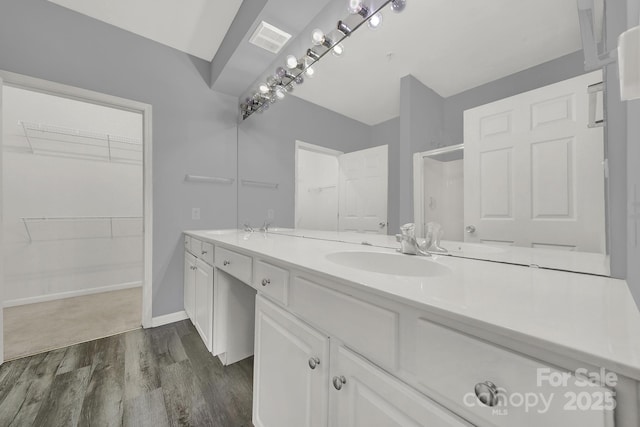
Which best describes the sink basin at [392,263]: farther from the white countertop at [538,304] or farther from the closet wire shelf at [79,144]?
the closet wire shelf at [79,144]

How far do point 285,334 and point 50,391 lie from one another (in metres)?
1.50

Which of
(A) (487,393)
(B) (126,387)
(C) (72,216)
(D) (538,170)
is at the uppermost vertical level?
(D) (538,170)

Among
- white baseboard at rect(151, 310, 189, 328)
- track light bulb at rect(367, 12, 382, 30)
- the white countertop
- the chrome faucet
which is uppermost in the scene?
track light bulb at rect(367, 12, 382, 30)

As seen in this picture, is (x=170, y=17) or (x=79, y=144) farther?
(x=79, y=144)

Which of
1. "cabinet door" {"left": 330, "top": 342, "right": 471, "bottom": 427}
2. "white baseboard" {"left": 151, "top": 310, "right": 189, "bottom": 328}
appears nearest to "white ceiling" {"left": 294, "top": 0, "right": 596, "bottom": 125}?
"cabinet door" {"left": 330, "top": 342, "right": 471, "bottom": 427}

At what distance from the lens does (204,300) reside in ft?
5.30

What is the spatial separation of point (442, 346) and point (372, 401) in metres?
0.26

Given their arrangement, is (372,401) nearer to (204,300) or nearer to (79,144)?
(204,300)

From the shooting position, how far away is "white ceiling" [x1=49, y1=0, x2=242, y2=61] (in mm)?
1748

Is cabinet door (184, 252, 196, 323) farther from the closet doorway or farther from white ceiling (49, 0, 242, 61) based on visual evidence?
white ceiling (49, 0, 242, 61)

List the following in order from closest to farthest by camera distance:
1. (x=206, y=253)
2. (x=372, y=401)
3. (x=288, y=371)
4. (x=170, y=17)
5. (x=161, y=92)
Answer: (x=372, y=401), (x=288, y=371), (x=206, y=253), (x=170, y=17), (x=161, y=92)

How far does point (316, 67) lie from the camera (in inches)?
62.0

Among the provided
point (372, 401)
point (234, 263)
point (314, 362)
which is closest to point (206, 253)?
point (234, 263)

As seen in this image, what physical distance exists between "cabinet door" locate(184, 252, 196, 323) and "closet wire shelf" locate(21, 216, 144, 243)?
1.63m
